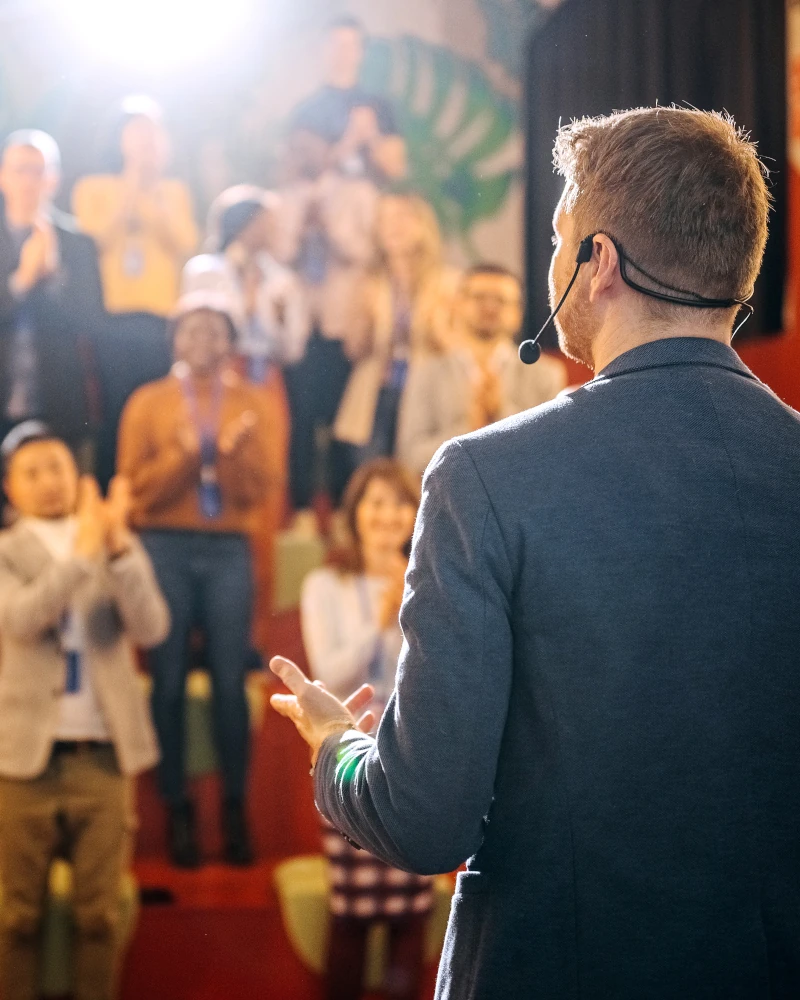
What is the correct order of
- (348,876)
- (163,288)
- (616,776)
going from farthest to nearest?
(163,288) < (348,876) < (616,776)

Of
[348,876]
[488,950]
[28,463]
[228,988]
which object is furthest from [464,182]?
[488,950]

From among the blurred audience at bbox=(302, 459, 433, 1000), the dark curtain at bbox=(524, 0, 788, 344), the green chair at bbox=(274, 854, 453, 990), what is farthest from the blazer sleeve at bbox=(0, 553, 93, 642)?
the dark curtain at bbox=(524, 0, 788, 344)

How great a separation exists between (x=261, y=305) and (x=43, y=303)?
69 centimetres

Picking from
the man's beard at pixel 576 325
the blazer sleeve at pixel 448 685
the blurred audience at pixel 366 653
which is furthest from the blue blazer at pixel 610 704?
the blurred audience at pixel 366 653

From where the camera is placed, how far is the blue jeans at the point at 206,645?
344cm

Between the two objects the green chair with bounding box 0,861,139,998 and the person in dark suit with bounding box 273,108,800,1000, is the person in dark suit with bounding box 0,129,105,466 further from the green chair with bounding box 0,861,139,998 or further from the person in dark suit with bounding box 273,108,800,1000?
the person in dark suit with bounding box 273,108,800,1000

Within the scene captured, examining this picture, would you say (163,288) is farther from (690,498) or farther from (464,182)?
(690,498)

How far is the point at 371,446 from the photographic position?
3699 millimetres

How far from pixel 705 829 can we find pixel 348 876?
2.59 metres

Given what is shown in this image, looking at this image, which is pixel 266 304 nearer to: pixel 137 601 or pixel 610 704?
pixel 137 601

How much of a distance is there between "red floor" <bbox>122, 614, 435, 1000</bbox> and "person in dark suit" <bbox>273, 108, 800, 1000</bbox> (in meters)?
2.66

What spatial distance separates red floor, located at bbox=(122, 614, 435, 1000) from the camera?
10.9 feet

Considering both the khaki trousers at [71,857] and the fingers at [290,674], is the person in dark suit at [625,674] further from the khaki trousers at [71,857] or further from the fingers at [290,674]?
the khaki trousers at [71,857]

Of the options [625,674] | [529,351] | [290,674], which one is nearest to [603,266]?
[529,351]
